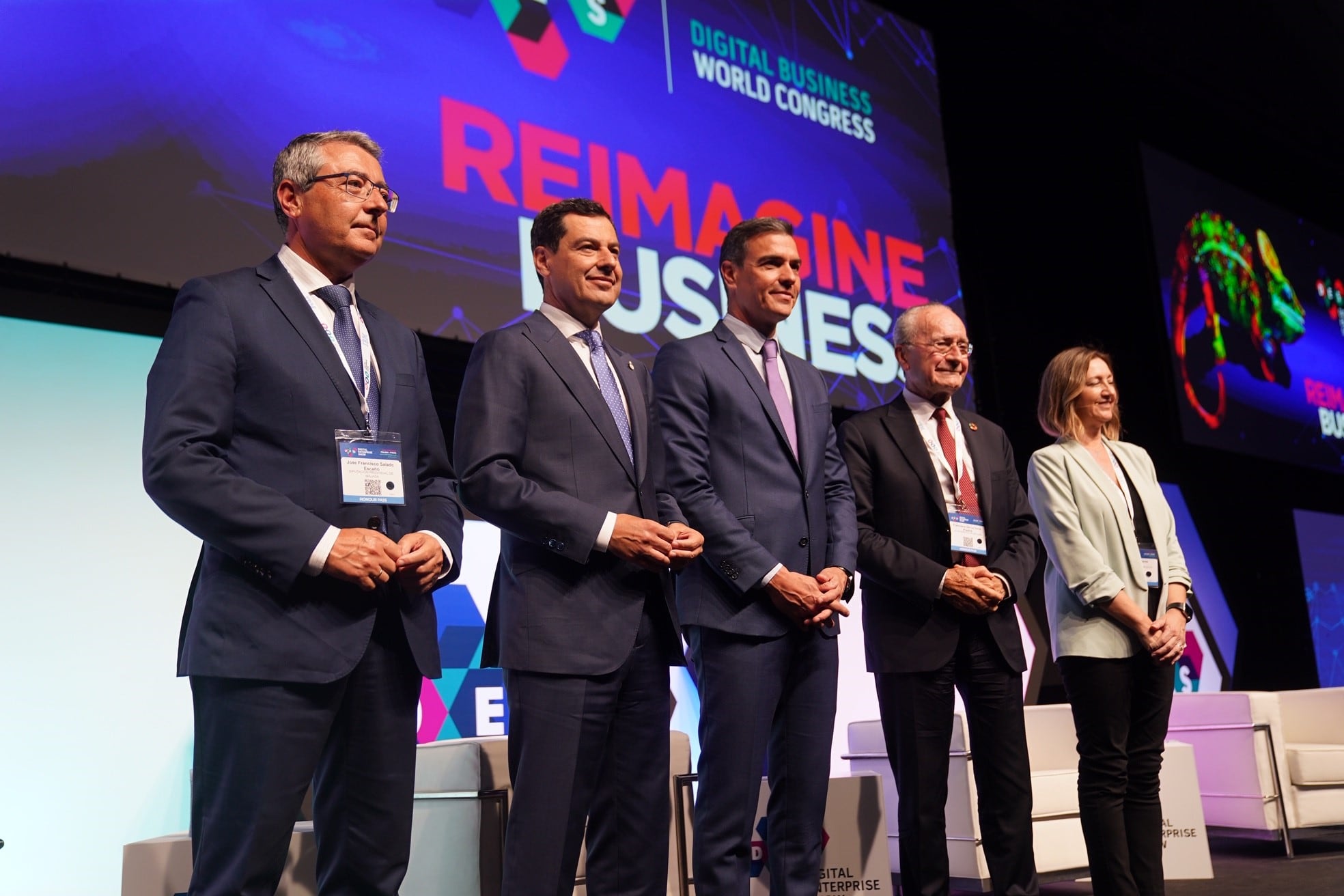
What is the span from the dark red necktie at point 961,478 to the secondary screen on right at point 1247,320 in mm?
4303

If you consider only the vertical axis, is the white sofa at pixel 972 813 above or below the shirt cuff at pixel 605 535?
below

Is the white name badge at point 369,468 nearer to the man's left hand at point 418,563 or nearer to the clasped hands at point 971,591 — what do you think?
the man's left hand at point 418,563

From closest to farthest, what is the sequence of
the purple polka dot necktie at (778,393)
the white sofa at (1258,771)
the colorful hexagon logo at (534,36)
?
1. the purple polka dot necktie at (778,393)
2. the colorful hexagon logo at (534,36)
3. the white sofa at (1258,771)

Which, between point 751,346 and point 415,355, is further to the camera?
point 751,346

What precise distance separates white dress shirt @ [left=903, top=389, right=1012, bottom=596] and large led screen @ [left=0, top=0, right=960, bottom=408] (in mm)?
1377

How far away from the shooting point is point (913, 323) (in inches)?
Result: 124

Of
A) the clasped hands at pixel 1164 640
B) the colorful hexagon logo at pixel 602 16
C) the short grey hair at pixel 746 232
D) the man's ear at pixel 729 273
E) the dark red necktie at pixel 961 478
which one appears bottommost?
the clasped hands at pixel 1164 640

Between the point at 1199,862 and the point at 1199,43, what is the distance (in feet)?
19.0

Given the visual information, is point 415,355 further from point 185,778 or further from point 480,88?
point 480,88

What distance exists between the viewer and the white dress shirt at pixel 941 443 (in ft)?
9.86

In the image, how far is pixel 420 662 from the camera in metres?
1.89

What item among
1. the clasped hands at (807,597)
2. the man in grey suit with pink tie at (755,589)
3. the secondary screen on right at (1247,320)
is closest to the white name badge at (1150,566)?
the man in grey suit with pink tie at (755,589)

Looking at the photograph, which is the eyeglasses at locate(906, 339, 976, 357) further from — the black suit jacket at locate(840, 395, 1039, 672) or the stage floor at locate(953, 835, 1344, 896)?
the stage floor at locate(953, 835, 1344, 896)

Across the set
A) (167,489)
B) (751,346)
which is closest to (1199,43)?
(751,346)
